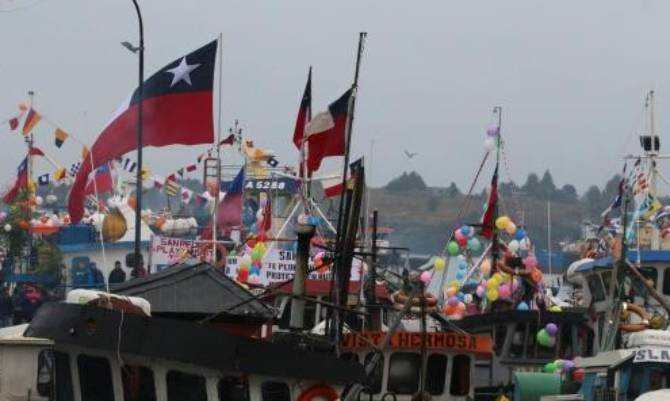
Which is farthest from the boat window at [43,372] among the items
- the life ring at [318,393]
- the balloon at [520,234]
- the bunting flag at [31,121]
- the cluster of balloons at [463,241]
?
the bunting flag at [31,121]

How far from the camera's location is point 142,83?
26.2 metres

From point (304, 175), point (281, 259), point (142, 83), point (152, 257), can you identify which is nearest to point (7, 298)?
point (152, 257)

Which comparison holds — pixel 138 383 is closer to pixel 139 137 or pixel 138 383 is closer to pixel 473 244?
pixel 139 137

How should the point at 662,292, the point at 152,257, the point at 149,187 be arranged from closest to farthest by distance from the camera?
the point at 662,292 < the point at 152,257 < the point at 149,187

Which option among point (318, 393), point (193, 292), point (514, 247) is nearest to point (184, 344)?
point (318, 393)

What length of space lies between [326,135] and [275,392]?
8.23 metres

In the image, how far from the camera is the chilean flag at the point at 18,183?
172ft

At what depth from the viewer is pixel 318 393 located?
17.0 metres

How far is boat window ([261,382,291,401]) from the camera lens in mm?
16859

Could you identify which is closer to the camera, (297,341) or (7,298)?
(297,341)

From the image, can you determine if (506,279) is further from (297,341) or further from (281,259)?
(297,341)

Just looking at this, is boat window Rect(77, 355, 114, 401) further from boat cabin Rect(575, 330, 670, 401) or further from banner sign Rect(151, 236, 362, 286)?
banner sign Rect(151, 236, 362, 286)

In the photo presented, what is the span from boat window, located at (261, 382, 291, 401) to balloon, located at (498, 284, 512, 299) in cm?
1734

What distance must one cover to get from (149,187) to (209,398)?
44.6m
